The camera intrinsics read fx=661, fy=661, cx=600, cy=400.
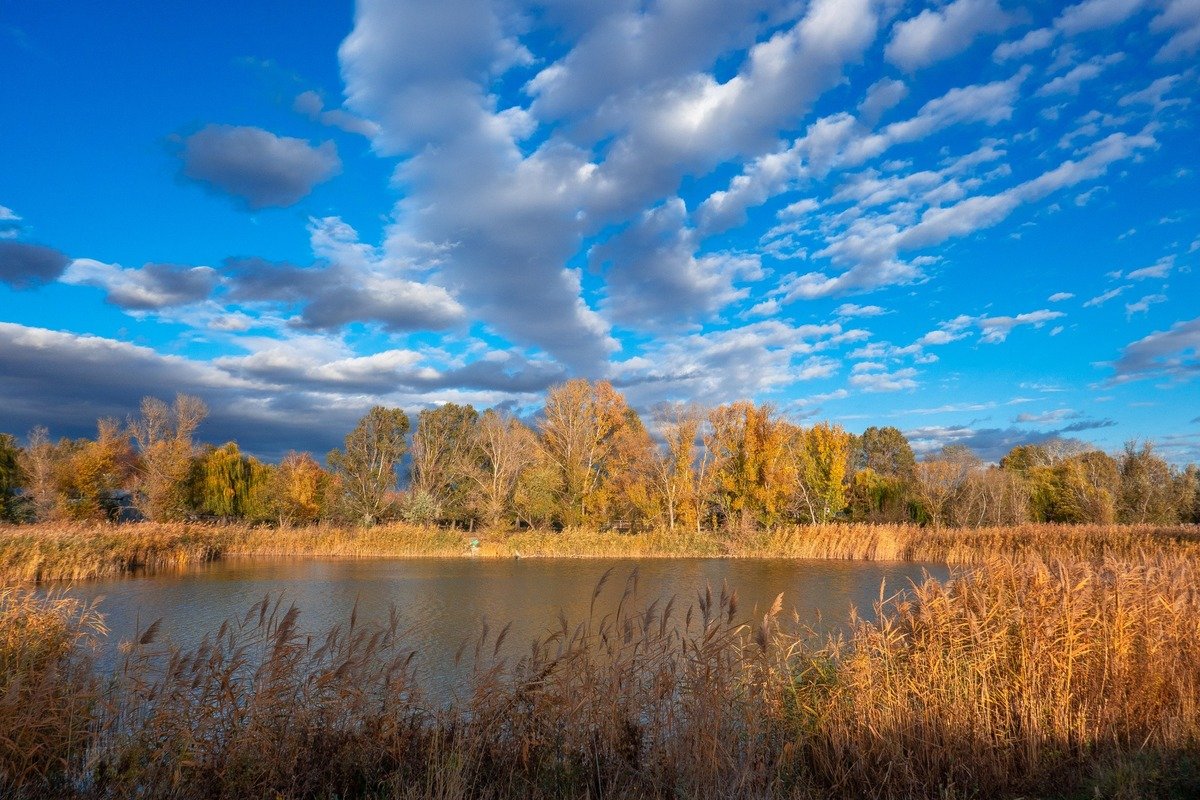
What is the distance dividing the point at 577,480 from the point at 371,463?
1608cm

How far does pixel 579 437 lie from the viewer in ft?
144

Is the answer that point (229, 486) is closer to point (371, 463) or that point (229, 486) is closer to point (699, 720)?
point (371, 463)

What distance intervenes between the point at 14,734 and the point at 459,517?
4226 centimetres

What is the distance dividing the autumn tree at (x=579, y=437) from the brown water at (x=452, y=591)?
28.0ft

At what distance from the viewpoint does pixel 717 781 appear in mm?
4309

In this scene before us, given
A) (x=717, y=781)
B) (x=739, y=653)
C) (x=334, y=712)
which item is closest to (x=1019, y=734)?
(x=739, y=653)

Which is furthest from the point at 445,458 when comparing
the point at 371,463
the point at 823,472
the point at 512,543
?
the point at 823,472

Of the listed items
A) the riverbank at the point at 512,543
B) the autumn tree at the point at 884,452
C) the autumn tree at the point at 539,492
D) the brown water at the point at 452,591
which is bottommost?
the brown water at the point at 452,591

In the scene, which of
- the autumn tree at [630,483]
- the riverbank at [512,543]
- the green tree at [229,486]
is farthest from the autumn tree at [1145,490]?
the green tree at [229,486]

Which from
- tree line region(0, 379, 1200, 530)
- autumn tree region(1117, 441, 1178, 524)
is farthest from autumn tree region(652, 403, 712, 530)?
autumn tree region(1117, 441, 1178, 524)

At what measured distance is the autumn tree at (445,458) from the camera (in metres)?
47.0

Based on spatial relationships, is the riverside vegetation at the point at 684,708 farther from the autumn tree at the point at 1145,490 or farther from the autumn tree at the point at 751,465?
the autumn tree at the point at 1145,490

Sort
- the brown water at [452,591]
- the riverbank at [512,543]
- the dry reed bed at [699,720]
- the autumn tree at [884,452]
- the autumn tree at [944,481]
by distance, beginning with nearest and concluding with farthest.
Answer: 1. the dry reed bed at [699,720]
2. the brown water at [452,591]
3. the riverbank at [512,543]
4. the autumn tree at [944,481]
5. the autumn tree at [884,452]

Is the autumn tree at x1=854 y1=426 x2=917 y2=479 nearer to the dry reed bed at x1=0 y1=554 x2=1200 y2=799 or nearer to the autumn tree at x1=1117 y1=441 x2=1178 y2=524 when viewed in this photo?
the autumn tree at x1=1117 y1=441 x2=1178 y2=524
